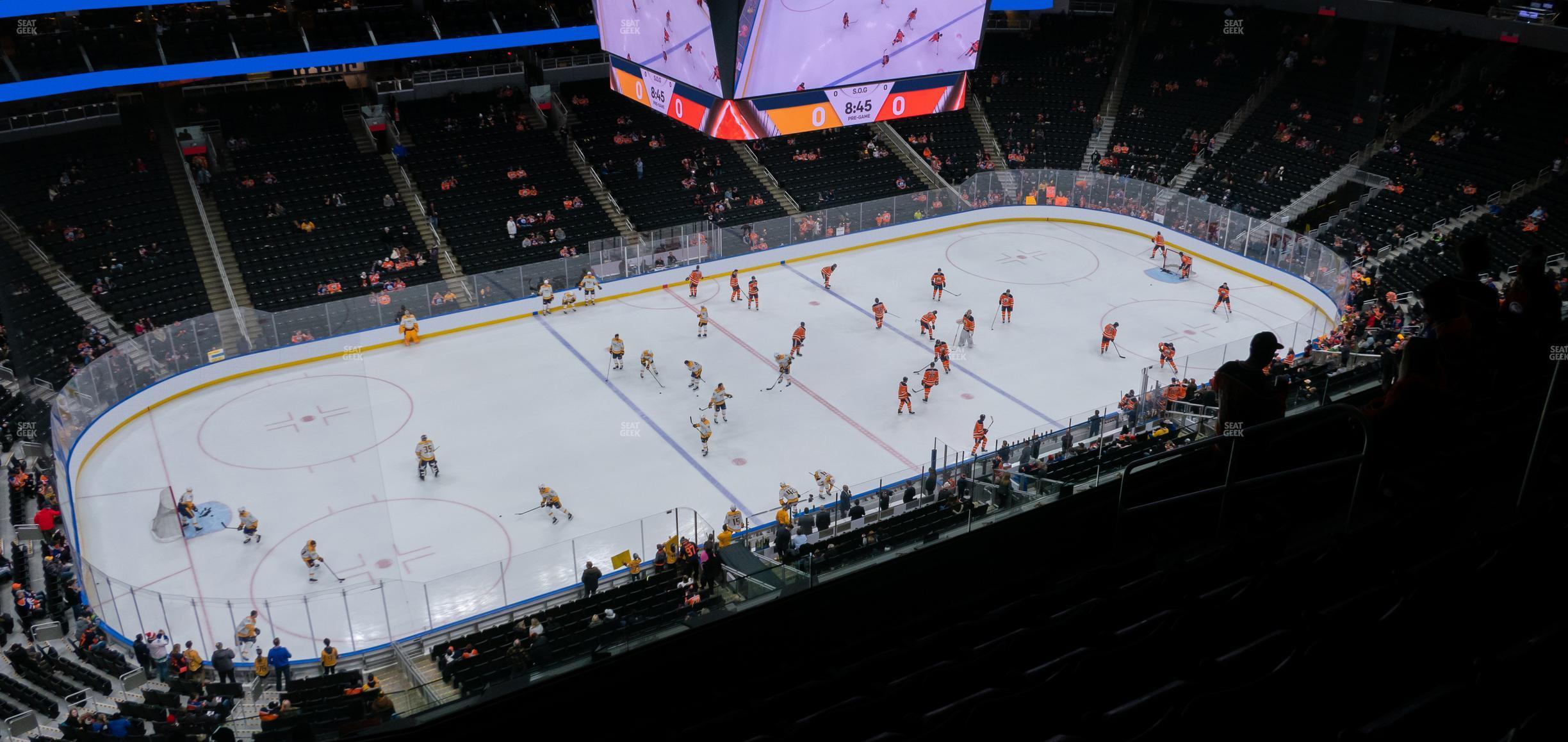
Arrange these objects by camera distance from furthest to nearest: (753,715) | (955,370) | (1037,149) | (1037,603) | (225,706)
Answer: (1037,149) < (955,370) < (225,706) < (1037,603) < (753,715)

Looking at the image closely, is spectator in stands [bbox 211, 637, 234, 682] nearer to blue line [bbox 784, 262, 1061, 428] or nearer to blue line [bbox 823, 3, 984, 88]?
blue line [bbox 784, 262, 1061, 428]

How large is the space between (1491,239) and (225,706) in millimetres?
28875

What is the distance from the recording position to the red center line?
843 inches

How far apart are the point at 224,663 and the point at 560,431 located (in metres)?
8.70

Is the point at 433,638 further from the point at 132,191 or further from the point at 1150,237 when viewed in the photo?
the point at 1150,237

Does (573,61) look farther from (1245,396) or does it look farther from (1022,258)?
(1245,396)

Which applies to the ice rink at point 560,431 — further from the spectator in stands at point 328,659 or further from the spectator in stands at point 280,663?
the spectator in stands at point 280,663

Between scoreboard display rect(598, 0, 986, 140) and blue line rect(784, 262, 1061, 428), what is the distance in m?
5.31

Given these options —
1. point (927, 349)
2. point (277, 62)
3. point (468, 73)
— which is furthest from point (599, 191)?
point (927, 349)

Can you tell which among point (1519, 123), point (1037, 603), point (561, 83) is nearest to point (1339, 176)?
point (1519, 123)

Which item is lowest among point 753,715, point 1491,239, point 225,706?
point 225,706

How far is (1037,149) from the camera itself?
126 feet

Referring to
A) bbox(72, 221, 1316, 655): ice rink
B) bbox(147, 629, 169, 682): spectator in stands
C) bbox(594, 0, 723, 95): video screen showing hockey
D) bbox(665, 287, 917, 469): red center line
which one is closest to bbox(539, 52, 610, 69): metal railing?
bbox(72, 221, 1316, 655): ice rink

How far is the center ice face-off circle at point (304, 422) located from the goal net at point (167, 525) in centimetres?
226
